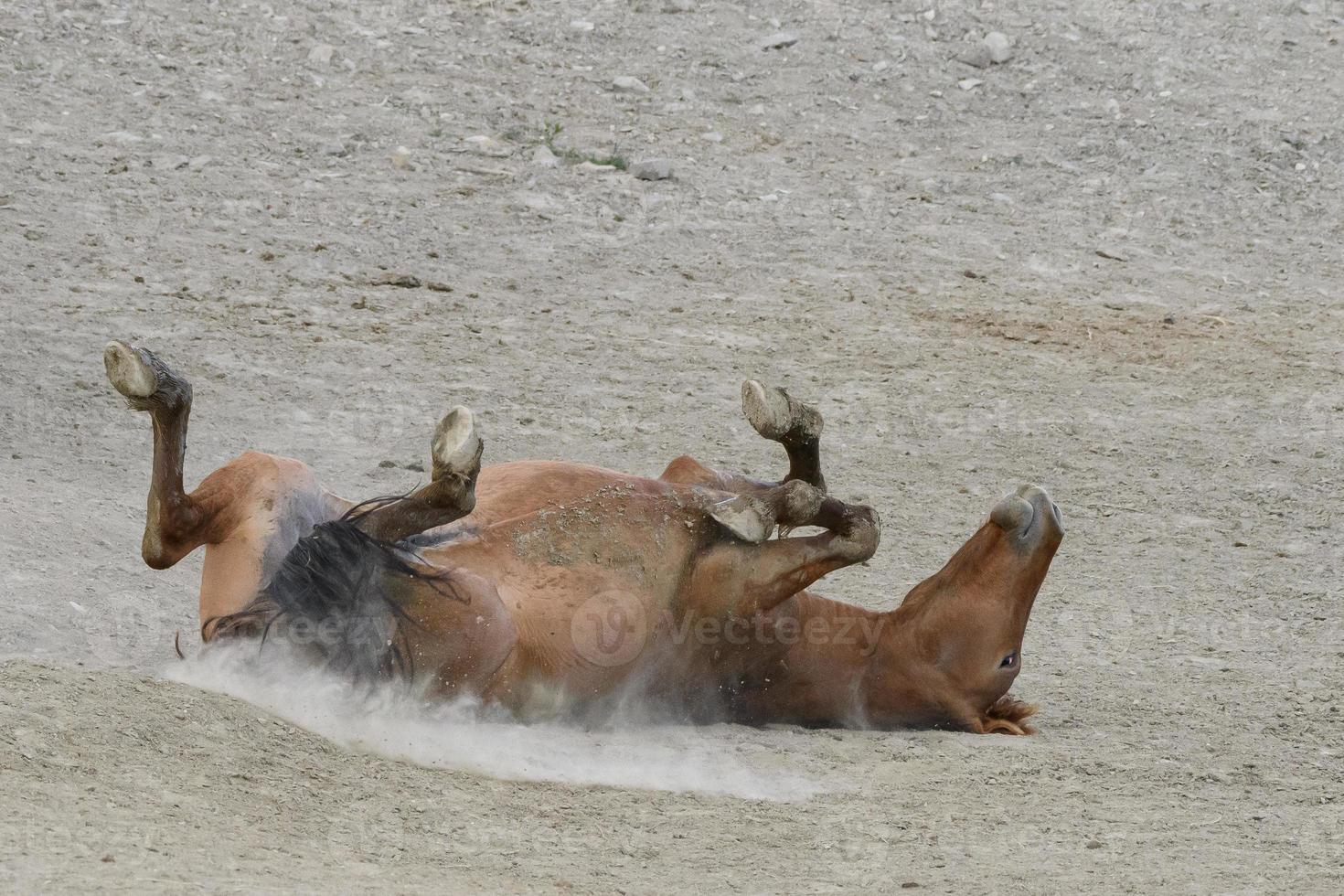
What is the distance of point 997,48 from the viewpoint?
10656mm

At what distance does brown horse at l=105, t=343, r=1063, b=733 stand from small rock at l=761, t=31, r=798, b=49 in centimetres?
677

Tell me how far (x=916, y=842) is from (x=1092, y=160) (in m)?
7.26

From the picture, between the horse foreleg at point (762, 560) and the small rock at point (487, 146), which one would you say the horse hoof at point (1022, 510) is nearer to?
the horse foreleg at point (762, 560)

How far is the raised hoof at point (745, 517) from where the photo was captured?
3.98 m

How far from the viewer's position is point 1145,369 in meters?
7.50

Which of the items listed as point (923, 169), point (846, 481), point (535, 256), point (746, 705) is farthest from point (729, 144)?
point (746, 705)

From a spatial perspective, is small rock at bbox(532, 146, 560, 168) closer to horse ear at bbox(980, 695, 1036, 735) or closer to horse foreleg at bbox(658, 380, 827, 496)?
horse foreleg at bbox(658, 380, 827, 496)

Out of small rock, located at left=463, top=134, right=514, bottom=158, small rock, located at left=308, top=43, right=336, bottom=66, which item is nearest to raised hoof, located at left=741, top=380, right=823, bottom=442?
small rock, located at left=463, top=134, right=514, bottom=158

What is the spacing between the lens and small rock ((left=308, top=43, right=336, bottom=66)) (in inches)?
381

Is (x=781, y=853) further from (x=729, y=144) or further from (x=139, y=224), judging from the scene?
(x=729, y=144)

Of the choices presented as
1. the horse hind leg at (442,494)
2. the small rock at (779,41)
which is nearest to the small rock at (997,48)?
the small rock at (779,41)

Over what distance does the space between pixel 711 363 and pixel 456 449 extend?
11.6 feet

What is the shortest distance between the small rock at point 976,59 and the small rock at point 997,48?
0.03m

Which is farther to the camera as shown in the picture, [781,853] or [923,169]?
[923,169]
